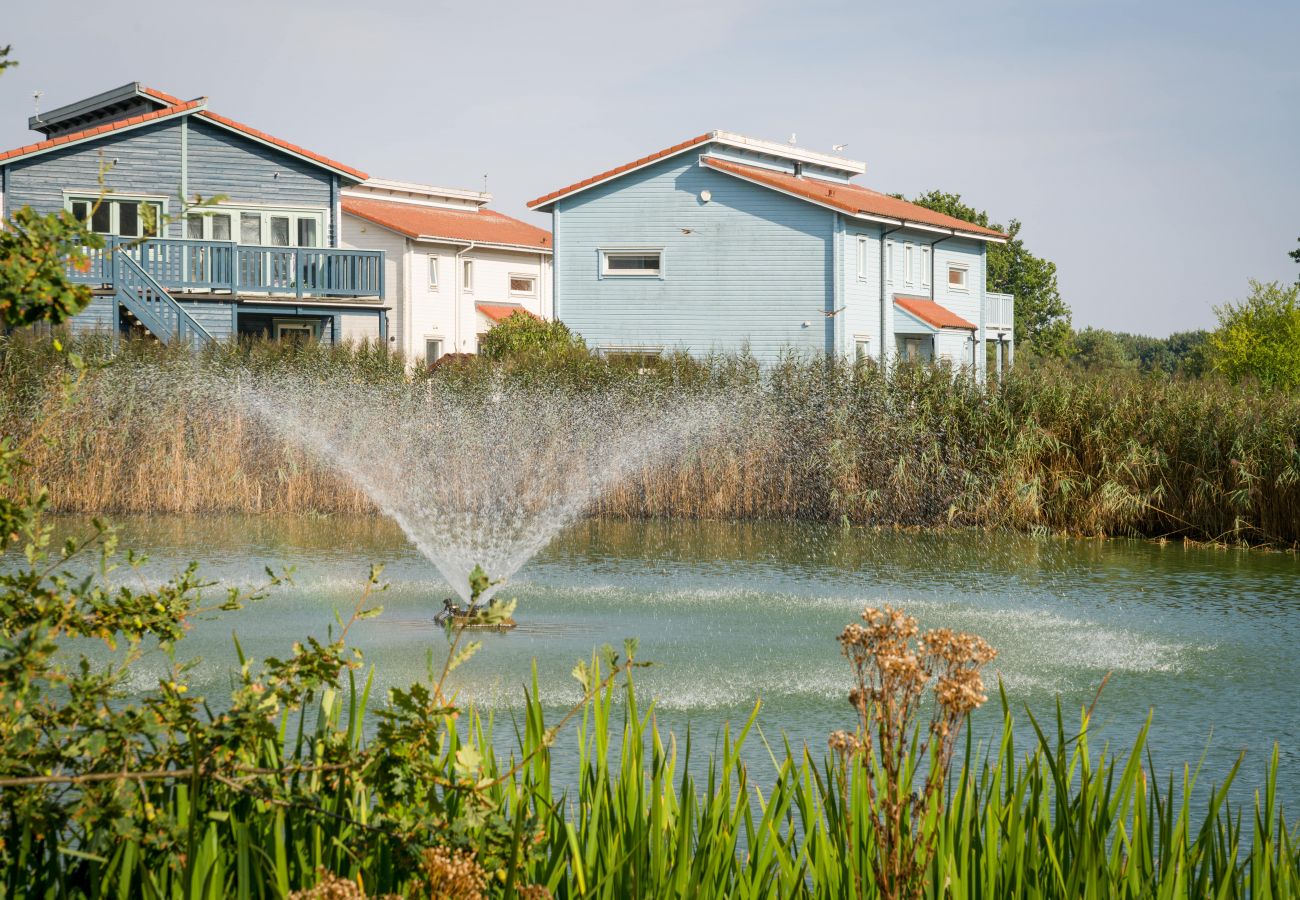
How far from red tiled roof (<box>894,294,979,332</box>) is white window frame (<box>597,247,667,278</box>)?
687 centimetres

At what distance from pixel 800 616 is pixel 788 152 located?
1367 inches

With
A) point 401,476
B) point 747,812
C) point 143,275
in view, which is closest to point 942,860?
point 747,812

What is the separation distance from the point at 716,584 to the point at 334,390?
10.6 metres

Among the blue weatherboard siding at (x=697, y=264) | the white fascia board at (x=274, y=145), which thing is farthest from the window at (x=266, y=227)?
the blue weatherboard siding at (x=697, y=264)

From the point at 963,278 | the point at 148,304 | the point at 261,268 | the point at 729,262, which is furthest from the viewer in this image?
the point at 963,278

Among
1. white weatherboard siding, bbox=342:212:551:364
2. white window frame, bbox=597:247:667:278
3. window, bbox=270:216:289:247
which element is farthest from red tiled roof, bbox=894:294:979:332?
window, bbox=270:216:289:247

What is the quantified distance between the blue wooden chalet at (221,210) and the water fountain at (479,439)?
11.4 m

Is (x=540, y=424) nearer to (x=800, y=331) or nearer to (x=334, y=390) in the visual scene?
(x=334, y=390)

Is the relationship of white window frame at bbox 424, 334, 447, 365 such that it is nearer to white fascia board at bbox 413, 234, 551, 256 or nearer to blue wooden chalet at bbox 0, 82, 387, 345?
white fascia board at bbox 413, 234, 551, 256

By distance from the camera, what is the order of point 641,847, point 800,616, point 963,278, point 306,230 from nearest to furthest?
point 641,847 → point 800,616 → point 306,230 → point 963,278

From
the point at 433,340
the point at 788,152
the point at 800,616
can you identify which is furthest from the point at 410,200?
the point at 800,616

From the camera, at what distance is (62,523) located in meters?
20.7

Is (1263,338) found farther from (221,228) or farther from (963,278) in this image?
(221,228)

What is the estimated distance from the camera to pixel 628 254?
→ 142 feet
